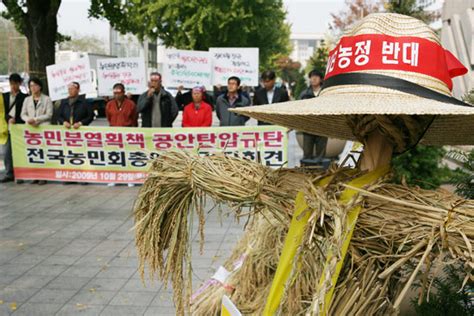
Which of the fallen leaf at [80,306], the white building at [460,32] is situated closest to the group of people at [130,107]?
the white building at [460,32]

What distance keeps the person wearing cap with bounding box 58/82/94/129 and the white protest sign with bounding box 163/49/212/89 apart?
1491mm

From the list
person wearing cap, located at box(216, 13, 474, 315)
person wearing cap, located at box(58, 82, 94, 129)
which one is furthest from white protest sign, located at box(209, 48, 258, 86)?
person wearing cap, located at box(216, 13, 474, 315)

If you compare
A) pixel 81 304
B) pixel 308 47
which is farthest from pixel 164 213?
pixel 308 47

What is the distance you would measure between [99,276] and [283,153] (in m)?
4.04

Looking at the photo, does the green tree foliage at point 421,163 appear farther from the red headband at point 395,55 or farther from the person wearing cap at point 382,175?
the red headband at point 395,55

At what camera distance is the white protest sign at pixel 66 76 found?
8.73 m

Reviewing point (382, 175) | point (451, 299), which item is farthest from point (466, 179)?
point (382, 175)

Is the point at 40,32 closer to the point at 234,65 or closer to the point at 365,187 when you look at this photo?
the point at 234,65

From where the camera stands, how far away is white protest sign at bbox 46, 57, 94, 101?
28.6 ft

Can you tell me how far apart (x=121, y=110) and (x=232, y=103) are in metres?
1.80

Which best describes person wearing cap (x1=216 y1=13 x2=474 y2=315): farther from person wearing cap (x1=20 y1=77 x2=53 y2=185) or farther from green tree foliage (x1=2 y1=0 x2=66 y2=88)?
green tree foliage (x1=2 y1=0 x2=66 y2=88)

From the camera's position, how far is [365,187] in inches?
68.4

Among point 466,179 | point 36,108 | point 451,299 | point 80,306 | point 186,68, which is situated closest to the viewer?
point 451,299

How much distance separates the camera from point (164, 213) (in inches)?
89.0
